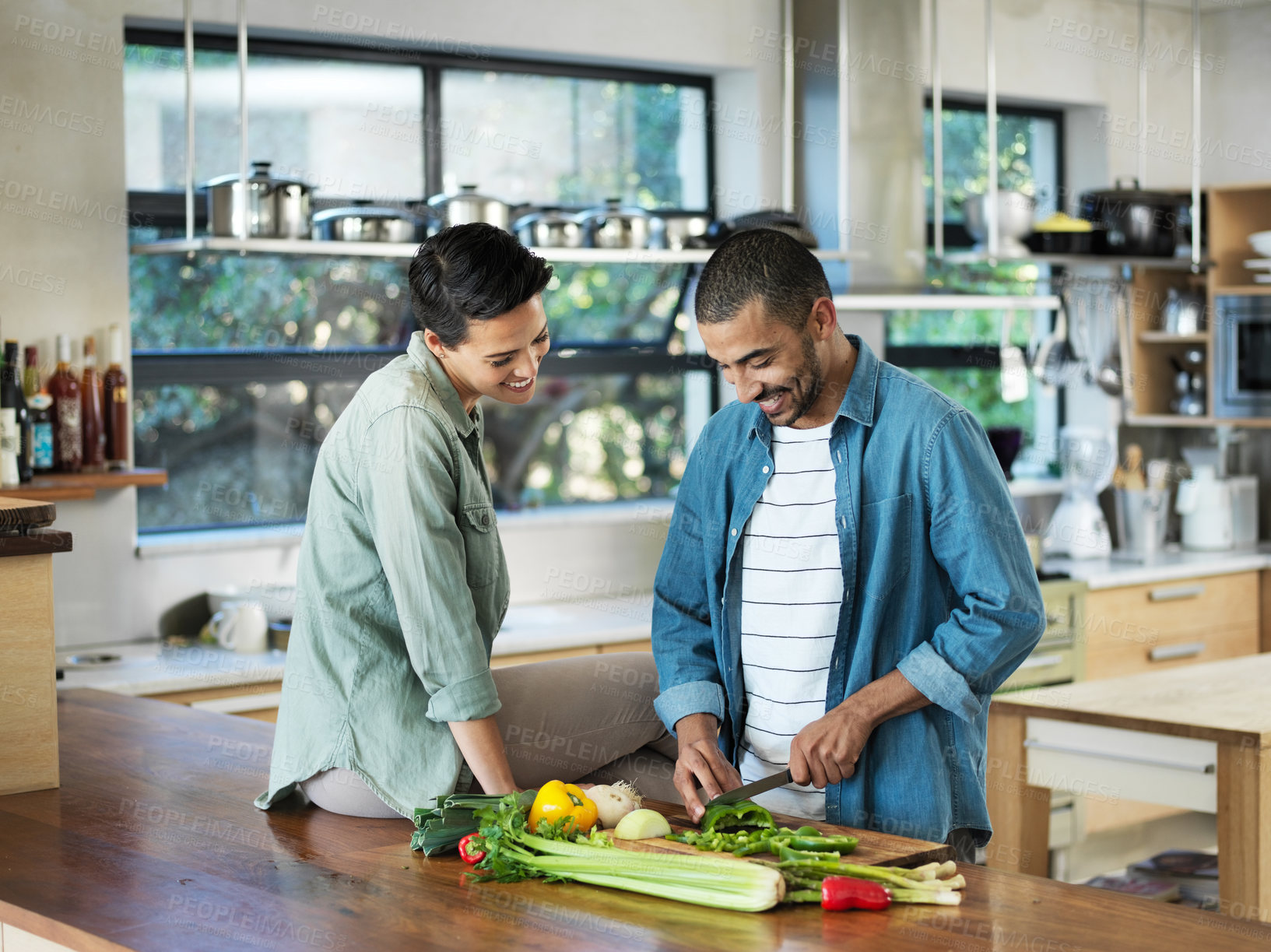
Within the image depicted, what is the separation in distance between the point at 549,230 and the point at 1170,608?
2.57m

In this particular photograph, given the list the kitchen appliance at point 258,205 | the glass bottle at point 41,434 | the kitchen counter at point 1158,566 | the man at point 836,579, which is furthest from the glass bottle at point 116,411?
the kitchen counter at point 1158,566

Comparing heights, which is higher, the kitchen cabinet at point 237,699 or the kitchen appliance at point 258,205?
the kitchen appliance at point 258,205

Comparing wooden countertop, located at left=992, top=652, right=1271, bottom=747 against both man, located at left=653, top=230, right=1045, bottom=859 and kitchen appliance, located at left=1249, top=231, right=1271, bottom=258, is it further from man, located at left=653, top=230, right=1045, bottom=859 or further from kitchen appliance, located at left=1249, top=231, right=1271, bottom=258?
kitchen appliance, located at left=1249, top=231, right=1271, bottom=258

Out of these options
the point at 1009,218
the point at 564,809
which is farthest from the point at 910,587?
the point at 1009,218

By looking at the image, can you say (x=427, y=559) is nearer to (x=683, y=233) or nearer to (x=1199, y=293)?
(x=683, y=233)

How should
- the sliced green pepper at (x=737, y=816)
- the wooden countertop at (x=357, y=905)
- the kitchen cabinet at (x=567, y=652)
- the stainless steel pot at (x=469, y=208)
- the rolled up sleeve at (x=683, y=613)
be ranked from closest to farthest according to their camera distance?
the wooden countertop at (x=357, y=905)
the sliced green pepper at (x=737, y=816)
the rolled up sleeve at (x=683, y=613)
the kitchen cabinet at (x=567, y=652)
the stainless steel pot at (x=469, y=208)

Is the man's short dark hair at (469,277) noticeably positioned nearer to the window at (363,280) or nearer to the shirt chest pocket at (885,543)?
the shirt chest pocket at (885,543)

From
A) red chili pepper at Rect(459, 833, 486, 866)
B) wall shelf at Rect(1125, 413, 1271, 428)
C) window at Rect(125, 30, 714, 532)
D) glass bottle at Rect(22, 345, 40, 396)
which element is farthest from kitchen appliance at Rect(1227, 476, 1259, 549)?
red chili pepper at Rect(459, 833, 486, 866)

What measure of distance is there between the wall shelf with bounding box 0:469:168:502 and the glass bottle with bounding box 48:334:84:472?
34mm

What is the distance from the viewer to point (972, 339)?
5.63 metres

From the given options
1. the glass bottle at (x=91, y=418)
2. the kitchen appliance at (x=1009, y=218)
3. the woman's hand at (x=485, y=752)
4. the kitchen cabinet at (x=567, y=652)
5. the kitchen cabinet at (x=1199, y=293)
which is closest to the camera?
the woman's hand at (x=485, y=752)

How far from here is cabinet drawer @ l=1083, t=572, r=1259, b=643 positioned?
191 inches

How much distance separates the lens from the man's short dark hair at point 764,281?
1946mm

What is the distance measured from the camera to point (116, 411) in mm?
3686
